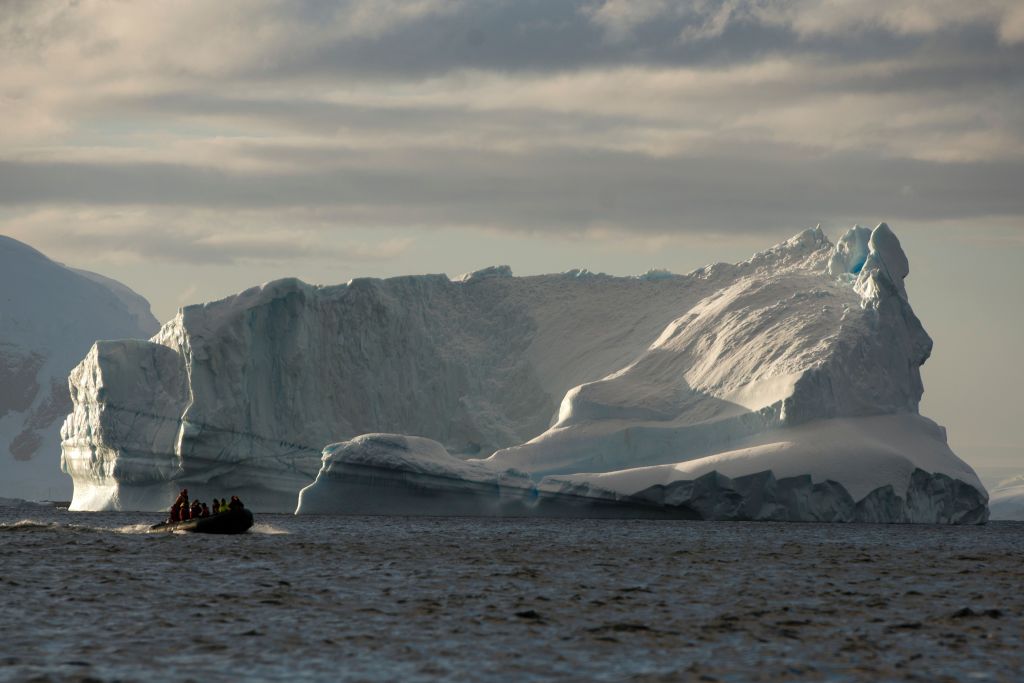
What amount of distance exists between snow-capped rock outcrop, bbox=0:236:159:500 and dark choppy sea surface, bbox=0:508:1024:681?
137 metres

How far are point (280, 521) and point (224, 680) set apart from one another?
141 feet

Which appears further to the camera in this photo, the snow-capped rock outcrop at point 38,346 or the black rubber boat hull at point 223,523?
the snow-capped rock outcrop at point 38,346

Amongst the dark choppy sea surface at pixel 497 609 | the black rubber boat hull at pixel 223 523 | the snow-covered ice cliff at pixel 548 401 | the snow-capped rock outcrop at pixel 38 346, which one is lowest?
the dark choppy sea surface at pixel 497 609

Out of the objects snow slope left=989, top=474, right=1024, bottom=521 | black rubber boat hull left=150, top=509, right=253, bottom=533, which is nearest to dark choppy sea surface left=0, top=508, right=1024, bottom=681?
black rubber boat hull left=150, top=509, right=253, bottom=533

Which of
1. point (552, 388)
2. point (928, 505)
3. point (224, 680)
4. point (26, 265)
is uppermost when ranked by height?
point (26, 265)

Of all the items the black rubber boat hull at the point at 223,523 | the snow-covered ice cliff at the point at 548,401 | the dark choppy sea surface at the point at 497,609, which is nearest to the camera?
the dark choppy sea surface at the point at 497,609

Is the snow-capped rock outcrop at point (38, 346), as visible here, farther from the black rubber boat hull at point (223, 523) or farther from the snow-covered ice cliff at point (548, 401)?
the black rubber boat hull at point (223, 523)

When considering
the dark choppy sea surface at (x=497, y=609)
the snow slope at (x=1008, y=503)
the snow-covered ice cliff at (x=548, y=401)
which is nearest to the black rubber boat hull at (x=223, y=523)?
the dark choppy sea surface at (x=497, y=609)

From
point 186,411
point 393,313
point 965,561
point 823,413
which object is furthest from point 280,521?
point 965,561

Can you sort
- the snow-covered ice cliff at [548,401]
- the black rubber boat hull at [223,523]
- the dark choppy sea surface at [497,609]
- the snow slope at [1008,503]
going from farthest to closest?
the snow slope at [1008,503]
the snow-covered ice cliff at [548,401]
the black rubber boat hull at [223,523]
the dark choppy sea surface at [497,609]

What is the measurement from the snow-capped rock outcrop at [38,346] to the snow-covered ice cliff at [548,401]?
10564cm

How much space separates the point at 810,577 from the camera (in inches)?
1480

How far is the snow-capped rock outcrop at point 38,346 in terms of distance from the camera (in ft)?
593

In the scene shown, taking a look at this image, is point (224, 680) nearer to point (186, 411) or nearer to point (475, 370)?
point (186, 411)
